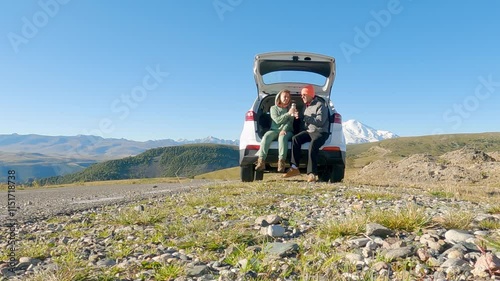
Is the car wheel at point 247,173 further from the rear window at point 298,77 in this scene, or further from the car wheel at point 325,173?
the rear window at point 298,77

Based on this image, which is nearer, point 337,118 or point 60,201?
point 337,118

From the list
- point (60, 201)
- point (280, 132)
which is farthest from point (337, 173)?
point (60, 201)

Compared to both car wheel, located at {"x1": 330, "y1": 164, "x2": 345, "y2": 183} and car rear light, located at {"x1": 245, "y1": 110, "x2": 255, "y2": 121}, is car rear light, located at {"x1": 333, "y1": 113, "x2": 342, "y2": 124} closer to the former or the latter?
car wheel, located at {"x1": 330, "y1": 164, "x2": 345, "y2": 183}

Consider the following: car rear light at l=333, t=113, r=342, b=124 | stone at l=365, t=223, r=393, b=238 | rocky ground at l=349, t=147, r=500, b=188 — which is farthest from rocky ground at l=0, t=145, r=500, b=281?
rocky ground at l=349, t=147, r=500, b=188

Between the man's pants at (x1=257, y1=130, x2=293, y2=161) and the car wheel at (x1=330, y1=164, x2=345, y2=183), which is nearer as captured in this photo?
the man's pants at (x1=257, y1=130, x2=293, y2=161)

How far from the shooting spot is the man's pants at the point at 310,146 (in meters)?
10.1

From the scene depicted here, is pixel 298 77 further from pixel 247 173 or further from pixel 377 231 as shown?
pixel 377 231

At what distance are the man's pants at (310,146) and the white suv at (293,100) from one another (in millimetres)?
171

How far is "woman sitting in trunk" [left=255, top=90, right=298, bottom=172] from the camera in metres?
10.3

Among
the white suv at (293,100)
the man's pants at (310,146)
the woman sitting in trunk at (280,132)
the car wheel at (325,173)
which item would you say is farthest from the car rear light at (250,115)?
the car wheel at (325,173)

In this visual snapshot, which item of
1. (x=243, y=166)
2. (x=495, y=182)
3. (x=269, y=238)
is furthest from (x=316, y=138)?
(x=495, y=182)

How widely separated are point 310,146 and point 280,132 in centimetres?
→ 97

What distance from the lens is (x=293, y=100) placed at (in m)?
12.5

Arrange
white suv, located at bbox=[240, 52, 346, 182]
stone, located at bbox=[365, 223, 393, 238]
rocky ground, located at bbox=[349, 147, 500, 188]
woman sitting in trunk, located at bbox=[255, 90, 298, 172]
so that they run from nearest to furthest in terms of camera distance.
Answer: stone, located at bbox=[365, 223, 393, 238] → woman sitting in trunk, located at bbox=[255, 90, 298, 172] → white suv, located at bbox=[240, 52, 346, 182] → rocky ground, located at bbox=[349, 147, 500, 188]
